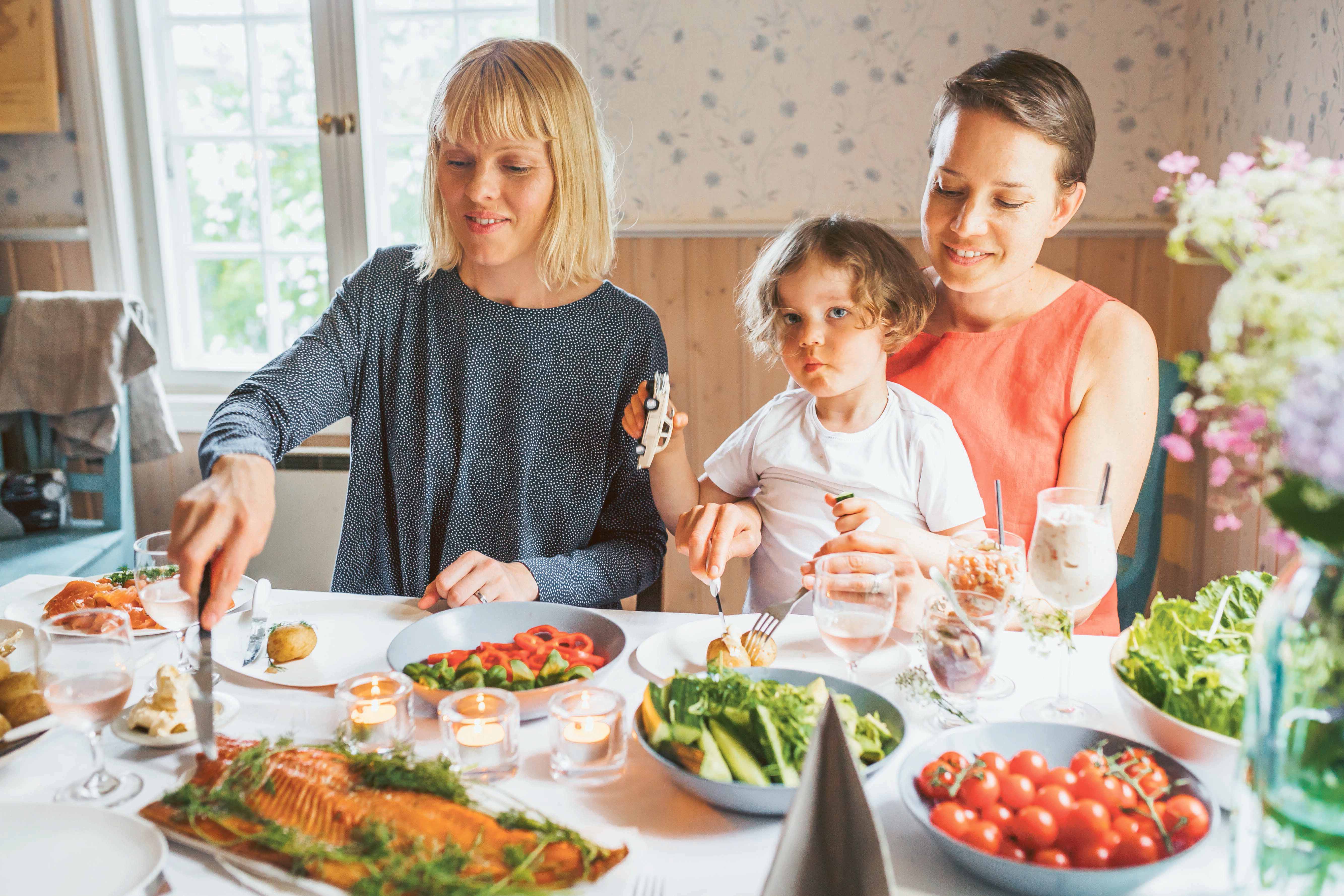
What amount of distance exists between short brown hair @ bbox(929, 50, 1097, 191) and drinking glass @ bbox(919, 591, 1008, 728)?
890 mm

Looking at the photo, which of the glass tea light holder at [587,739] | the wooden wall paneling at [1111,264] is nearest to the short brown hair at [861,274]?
the glass tea light holder at [587,739]

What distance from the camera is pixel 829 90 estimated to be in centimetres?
291

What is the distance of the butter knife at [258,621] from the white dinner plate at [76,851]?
36 cm

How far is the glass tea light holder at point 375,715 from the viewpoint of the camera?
3.21 ft

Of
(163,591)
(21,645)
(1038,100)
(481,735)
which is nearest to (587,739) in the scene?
(481,735)

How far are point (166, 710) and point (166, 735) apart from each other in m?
Result: 0.03

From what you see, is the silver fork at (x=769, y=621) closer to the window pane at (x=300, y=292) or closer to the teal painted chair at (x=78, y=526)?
the teal painted chair at (x=78, y=526)

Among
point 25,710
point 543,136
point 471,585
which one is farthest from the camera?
point 543,136

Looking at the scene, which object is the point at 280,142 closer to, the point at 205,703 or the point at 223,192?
the point at 223,192

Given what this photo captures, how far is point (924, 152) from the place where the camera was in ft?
9.46

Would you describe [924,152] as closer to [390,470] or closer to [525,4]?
[525,4]

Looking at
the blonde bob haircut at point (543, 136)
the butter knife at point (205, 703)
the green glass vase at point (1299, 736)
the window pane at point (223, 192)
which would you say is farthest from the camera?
the window pane at point (223, 192)

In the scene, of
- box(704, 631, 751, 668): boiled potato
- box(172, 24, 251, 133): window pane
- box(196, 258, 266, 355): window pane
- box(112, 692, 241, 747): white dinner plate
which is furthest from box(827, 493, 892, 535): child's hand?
box(172, 24, 251, 133): window pane

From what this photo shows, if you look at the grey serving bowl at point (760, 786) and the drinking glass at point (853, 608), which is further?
the drinking glass at point (853, 608)
